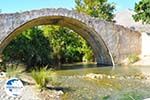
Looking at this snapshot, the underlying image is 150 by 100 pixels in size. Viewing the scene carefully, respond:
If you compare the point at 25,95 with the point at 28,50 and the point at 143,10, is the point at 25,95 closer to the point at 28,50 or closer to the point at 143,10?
the point at 28,50

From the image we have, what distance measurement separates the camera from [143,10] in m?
→ 27.6

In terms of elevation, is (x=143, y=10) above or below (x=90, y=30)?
above

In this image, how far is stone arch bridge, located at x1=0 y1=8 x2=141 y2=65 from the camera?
2423 centimetres

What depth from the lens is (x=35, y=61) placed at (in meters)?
28.0

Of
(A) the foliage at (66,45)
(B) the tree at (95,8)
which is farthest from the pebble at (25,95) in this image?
(B) the tree at (95,8)

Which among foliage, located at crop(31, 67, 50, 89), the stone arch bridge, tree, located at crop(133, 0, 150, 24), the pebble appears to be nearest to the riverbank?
the stone arch bridge

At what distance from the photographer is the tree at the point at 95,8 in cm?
3669

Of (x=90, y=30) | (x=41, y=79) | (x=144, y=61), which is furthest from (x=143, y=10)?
(x=41, y=79)

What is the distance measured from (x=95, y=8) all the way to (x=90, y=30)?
945cm

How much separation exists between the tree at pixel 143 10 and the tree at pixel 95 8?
893cm

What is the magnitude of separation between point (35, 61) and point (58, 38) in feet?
25.6

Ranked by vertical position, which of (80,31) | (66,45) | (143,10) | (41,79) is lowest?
(41,79)

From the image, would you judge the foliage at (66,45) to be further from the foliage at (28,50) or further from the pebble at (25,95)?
the pebble at (25,95)

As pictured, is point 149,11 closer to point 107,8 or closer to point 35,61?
point 35,61
